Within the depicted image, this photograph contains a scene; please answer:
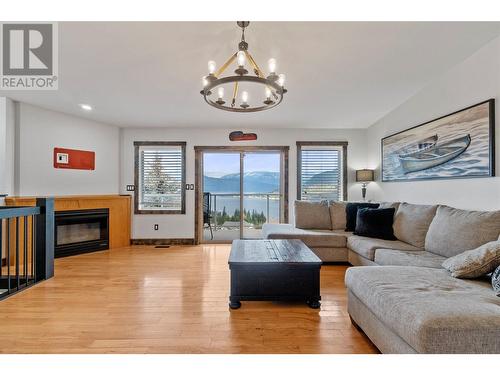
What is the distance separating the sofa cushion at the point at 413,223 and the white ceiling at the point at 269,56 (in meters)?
1.64

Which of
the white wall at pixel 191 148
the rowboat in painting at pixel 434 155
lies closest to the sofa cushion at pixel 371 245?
the rowboat in painting at pixel 434 155

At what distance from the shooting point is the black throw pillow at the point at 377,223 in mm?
3496

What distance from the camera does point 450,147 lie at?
2.98 meters

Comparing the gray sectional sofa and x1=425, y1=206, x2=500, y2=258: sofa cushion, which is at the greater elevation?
x1=425, y1=206, x2=500, y2=258: sofa cushion

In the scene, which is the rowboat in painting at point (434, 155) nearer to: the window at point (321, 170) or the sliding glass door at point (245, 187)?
the window at point (321, 170)

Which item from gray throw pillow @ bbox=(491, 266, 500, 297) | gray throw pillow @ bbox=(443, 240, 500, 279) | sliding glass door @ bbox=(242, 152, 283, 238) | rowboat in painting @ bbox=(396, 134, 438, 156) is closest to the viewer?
gray throw pillow @ bbox=(491, 266, 500, 297)

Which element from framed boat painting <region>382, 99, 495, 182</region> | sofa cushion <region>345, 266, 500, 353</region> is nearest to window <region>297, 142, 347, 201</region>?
framed boat painting <region>382, 99, 495, 182</region>

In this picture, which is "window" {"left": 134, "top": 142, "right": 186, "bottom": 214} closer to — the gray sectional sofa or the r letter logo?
the r letter logo

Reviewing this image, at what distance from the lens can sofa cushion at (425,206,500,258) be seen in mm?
2211

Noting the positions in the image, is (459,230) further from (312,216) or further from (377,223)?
(312,216)

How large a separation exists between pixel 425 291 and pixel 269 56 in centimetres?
243

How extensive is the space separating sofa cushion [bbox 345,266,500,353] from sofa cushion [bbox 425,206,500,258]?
545 millimetres

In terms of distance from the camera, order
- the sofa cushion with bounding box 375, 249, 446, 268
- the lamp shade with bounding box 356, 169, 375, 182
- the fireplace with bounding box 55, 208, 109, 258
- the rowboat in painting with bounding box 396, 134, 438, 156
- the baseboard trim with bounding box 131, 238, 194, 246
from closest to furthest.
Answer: the sofa cushion with bounding box 375, 249, 446, 268 < the rowboat in painting with bounding box 396, 134, 438, 156 < the fireplace with bounding box 55, 208, 109, 258 < the lamp shade with bounding box 356, 169, 375, 182 < the baseboard trim with bounding box 131, 238, 194, 246

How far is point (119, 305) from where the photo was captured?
8.30 ft
